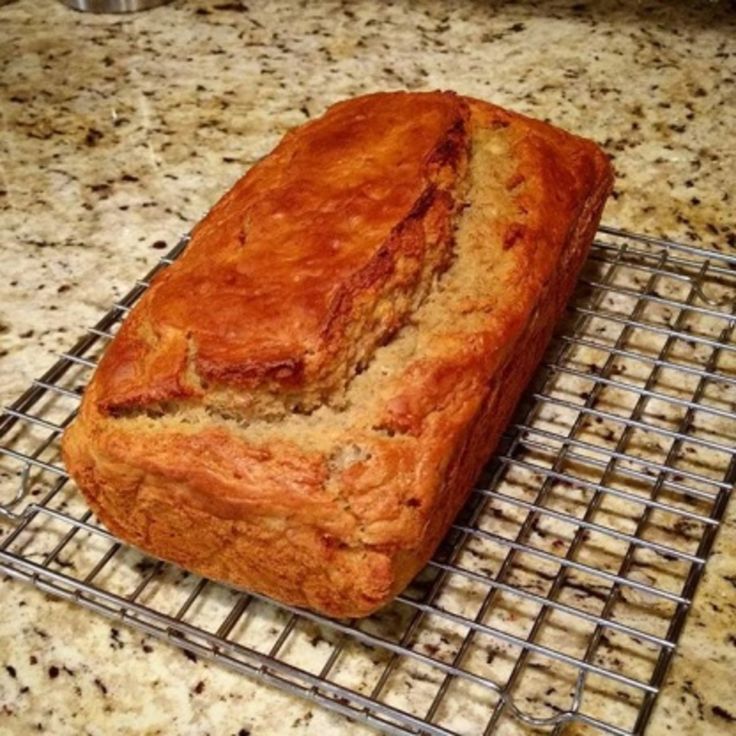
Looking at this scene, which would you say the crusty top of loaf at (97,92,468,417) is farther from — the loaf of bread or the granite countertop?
the granite countertop

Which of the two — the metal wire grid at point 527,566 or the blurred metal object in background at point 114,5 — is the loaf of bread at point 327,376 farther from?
the blurred metal object in background at point 114,5

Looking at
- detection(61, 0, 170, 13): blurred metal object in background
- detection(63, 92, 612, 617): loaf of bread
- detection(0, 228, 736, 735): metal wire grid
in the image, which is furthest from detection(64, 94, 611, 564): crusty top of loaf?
detection(61, 0, 170, 13): blurred metal object in background

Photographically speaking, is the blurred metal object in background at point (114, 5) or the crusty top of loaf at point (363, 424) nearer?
the crusty top of loaf at point (363, 424)

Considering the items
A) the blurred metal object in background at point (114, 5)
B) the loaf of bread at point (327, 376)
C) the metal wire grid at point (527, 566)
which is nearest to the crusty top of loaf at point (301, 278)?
the loaf of bread at point (327, 376)

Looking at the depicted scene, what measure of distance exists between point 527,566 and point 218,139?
104cm

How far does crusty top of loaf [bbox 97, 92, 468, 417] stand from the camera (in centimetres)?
89

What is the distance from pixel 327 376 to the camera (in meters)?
0.89

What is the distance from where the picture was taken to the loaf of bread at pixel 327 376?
0.86 m

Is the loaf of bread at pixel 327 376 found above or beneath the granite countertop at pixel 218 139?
above

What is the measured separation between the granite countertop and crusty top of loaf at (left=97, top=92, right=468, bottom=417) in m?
0.26

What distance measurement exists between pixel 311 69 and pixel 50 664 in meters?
1.33

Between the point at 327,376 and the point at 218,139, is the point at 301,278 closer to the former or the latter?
the point at 327,376

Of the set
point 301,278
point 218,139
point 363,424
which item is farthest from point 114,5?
point 363,424

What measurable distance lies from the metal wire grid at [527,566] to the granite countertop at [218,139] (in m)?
0.04
